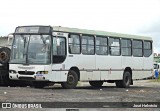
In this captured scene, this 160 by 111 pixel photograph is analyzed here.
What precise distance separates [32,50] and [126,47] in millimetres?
7753

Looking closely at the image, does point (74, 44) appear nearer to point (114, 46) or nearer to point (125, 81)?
point (114, 46)

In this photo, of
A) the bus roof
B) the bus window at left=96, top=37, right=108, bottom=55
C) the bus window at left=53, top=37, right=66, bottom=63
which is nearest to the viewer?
the bus window at left=53, top=37, right=66, bottom=63

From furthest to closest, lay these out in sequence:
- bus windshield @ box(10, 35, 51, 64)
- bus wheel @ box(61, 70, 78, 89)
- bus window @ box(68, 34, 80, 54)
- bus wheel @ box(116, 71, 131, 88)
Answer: bus wheel @ box(116, 71, 131, 88)
bus window @ box(68, 34, 80, 54)
bus wheel @ box(61, 70, 78, 89)
bus windshield @ box(10, 35, 51, 64)

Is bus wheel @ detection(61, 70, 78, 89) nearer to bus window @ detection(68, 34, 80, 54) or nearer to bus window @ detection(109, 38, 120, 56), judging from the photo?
bus window @ detection(68, 34, 80, 54)

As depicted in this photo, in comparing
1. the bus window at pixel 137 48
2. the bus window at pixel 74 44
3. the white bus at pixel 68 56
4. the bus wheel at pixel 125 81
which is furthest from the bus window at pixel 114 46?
the bus window at pixel 74 44

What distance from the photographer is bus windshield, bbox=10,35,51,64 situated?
21.2 metres

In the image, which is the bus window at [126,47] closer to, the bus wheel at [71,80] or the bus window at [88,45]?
the bus window at [88,45]

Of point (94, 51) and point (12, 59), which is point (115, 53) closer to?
point (94, 51)

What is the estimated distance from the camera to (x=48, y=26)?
851 inches

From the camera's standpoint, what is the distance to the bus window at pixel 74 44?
22.5 meters

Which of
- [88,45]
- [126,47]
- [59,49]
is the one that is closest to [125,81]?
[126,47]

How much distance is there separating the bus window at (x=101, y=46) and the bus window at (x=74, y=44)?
1.83m

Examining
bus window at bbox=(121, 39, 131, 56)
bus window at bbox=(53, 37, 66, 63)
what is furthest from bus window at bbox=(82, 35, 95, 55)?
bus window at bbox=(121, 39, 131, 56)

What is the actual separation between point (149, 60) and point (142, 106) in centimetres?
1536
